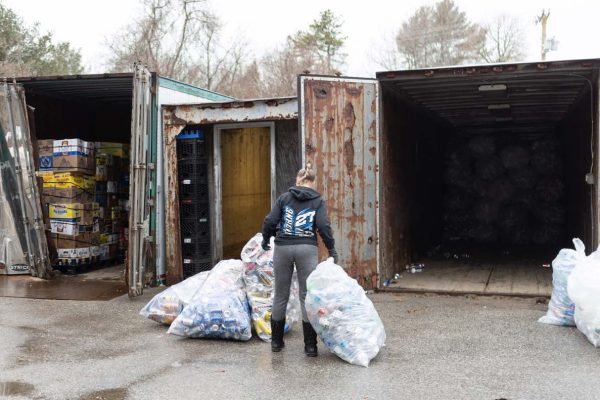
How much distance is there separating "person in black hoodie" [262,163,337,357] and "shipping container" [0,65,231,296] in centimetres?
375

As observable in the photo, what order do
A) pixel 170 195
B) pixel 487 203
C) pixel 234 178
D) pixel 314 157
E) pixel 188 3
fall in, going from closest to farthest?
pixel 314 157 → pixel 170 195 → pixel 234 178 → pixel 487 203 → pixel 188 3

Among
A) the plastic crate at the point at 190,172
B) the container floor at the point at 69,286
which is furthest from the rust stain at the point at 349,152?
the container floor at the point at 69,286

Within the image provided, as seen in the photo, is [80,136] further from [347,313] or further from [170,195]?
[347,313]

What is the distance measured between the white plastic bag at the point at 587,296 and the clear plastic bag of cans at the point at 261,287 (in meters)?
2.86

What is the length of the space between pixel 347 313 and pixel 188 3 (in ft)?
98.5

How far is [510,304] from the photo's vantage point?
8719 mm

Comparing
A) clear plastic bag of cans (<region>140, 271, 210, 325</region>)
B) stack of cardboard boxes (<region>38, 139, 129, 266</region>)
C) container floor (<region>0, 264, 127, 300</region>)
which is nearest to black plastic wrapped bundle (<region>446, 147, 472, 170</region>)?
stack of cardboard boxes (<region>38, 139, 129, 266</region>)

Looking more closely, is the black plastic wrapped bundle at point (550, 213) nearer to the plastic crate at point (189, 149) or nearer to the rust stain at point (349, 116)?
the rust stain at point (349, 116)

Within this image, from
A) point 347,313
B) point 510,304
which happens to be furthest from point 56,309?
point 510,304

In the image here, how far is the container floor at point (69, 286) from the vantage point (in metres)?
9.77

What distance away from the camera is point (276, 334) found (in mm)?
6539

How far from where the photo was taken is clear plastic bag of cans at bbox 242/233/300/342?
7133 millimetres

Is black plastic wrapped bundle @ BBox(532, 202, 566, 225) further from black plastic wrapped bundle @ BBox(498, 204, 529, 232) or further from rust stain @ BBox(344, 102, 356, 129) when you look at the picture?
rust stain @ BBox(344, 102, 356, 129)

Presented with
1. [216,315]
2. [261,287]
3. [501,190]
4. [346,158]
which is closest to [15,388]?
Answer: [216,315]
